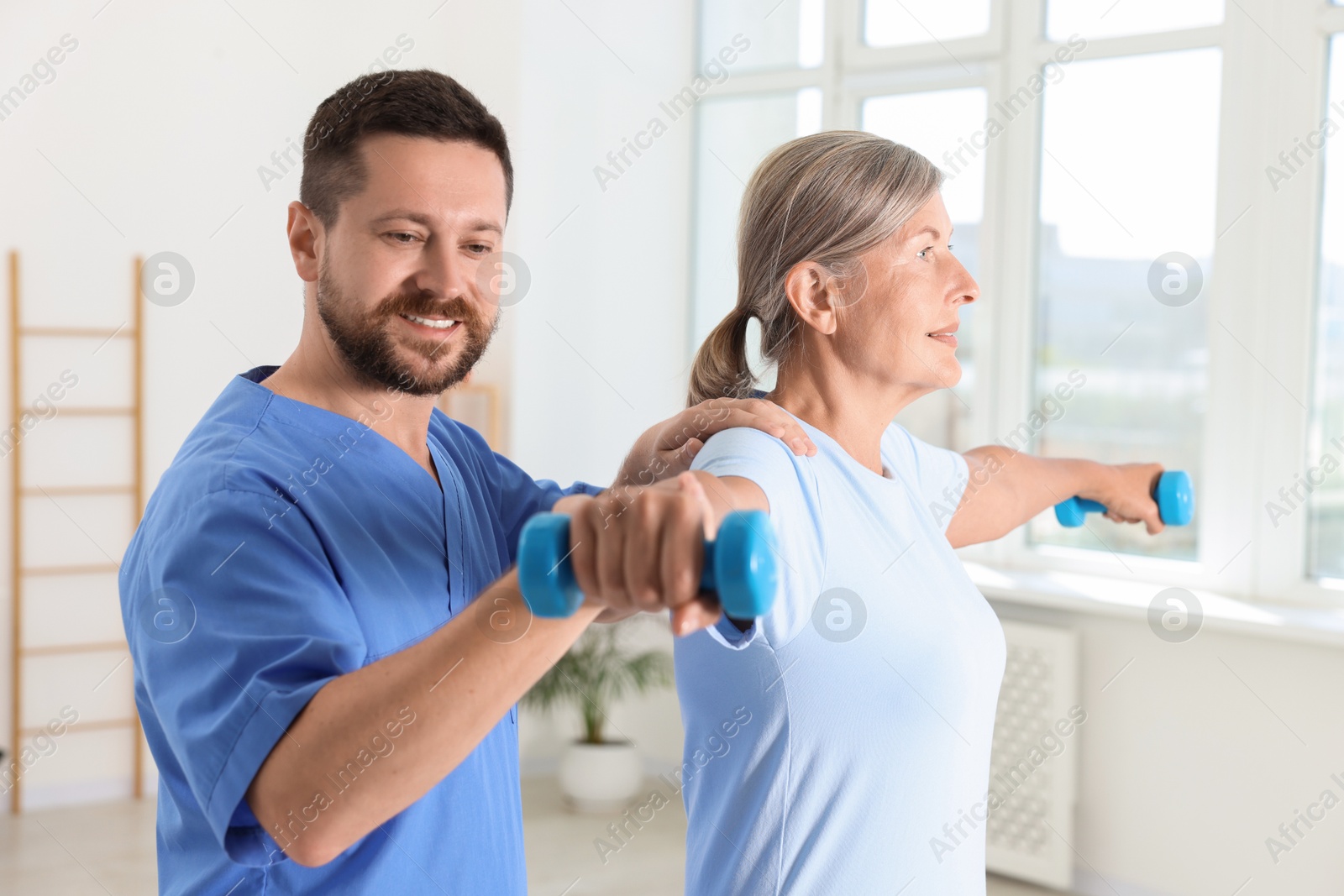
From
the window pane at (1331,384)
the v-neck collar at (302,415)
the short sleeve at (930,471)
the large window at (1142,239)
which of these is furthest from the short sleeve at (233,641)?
the window pane at (1331,384)

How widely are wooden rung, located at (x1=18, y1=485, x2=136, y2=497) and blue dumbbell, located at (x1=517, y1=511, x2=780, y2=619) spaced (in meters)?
3.80

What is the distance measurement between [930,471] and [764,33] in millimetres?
A: 3279

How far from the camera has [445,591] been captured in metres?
1.19

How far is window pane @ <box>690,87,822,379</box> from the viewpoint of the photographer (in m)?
4.42

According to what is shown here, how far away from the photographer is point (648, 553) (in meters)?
0.67

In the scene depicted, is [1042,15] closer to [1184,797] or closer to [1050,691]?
[1050,691]

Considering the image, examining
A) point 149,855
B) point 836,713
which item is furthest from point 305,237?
point 149,855

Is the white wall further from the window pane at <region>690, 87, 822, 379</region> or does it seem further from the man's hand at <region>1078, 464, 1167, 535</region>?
the man's hand at <region>1078, 464, 1167, 535</region>

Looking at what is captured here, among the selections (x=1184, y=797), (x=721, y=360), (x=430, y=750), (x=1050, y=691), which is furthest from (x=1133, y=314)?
(x=430, y=750)

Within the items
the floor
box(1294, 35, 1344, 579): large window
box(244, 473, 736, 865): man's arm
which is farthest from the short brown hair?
box(1294, 35, 1344, 579): large window

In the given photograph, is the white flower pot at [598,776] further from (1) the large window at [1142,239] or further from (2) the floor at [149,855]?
(1) the large window at [1142,239]

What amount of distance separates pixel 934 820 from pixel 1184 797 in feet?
7.73

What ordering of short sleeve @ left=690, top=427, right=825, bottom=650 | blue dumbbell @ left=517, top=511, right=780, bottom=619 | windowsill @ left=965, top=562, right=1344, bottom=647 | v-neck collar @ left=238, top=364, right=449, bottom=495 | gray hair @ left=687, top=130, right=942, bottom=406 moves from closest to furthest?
blue dumbbell @ left=517, top=511, right=780, bottom=619 → short sleeve @ left=690, top=427, right=825, bottom=650 → v-neck collar @ left=238, top=364, right=449, bottom=495 → gray hair @ left=687, top=130, right=942, bottom=406 → windowsill @ left=965, top=562, right=1344, bottom=647

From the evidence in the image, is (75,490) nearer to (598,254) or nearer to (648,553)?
(598,254)
